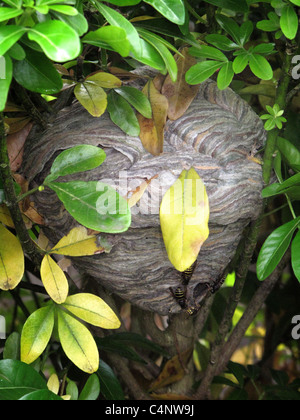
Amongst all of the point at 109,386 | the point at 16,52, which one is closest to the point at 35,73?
the point at 16,52

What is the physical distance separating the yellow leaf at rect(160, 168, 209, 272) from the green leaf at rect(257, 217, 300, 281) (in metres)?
0.12

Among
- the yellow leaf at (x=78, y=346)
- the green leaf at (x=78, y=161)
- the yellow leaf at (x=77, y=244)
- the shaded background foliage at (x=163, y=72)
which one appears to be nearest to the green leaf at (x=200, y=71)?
the shaded background foliage at (x=163, y=72)

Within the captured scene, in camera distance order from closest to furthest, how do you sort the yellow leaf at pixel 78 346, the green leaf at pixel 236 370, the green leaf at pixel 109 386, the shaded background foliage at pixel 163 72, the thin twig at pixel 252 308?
the shaded background foliage at pixel 163 72, the yellow leaf at pixel 78 346, the green leaf at pixel 109 386, the thin twig at pixel 252 308, the green leaf at pixel 236 370

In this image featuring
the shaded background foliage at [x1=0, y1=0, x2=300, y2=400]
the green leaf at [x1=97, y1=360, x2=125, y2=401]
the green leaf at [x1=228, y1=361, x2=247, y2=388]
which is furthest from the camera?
the green leaf at [x1=228, y1=361, x2=247, y2=388]

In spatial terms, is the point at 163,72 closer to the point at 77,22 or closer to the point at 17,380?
the point at 77,22

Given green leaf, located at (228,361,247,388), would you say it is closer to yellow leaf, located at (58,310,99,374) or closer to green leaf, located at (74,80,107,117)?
yellow leaf, located at (58,310,99,374)

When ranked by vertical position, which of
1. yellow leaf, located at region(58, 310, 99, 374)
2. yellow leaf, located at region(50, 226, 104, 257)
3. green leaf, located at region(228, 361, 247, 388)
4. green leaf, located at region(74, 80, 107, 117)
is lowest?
green leaf, located at region(228, 361, 247, 388)

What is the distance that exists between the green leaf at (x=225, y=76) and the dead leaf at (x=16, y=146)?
0.39 meters

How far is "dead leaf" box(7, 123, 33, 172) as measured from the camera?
98cm

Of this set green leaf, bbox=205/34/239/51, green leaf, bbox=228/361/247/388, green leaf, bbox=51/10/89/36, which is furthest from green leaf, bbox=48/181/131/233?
green leaf, bbox=228/361/247/388

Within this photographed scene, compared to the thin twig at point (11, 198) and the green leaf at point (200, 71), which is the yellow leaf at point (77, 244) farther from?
the green leaf at point (200, 71)

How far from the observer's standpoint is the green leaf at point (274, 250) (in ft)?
2.73

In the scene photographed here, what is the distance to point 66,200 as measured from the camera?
2.37 ft
